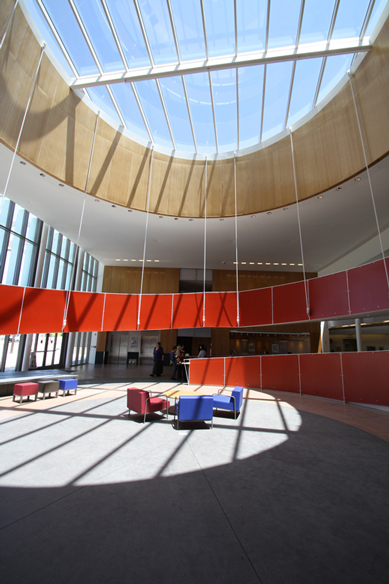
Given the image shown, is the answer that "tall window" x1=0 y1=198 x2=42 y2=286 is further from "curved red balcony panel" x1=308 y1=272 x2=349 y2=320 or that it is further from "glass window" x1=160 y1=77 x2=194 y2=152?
"curved red balcony panel" x1=308 y1=272 x2=349 y2=320

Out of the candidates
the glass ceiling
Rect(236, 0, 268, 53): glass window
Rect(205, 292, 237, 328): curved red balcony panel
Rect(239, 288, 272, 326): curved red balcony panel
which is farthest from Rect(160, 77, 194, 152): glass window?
Rect(239, 288, 272, 326): curved red balcony panel

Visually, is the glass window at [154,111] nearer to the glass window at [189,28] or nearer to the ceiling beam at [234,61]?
the ceiling beam at [234,61]

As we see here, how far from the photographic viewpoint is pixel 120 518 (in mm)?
3279

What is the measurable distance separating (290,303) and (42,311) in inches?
384

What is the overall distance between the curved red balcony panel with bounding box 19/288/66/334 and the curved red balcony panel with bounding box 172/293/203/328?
4.71 m

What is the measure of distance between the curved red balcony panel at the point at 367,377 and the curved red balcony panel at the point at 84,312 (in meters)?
9.67

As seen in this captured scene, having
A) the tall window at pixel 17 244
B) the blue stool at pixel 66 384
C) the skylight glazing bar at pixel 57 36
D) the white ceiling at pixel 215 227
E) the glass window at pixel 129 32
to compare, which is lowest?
the blue stool at pixel 66 384

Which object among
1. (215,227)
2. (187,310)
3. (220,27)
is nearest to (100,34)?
(220,27)

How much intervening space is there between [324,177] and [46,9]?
10521mm

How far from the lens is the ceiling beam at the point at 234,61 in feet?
29.4

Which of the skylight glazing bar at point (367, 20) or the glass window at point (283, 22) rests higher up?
the glass window at point (283, 22)

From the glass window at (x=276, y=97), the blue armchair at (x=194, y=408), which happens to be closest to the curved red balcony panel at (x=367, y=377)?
the blue armchair at (x=194, y=408)

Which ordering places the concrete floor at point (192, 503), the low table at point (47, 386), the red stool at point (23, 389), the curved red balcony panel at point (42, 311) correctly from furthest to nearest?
1. the low table at point (47, 386)
2. the curved red balcony panel at point (42, 311)
3. the red stool at point (23, 389)
4. the concrete floor at point (192, 503)

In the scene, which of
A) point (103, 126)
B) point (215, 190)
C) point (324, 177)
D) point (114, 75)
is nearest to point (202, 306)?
point (215, 190)
